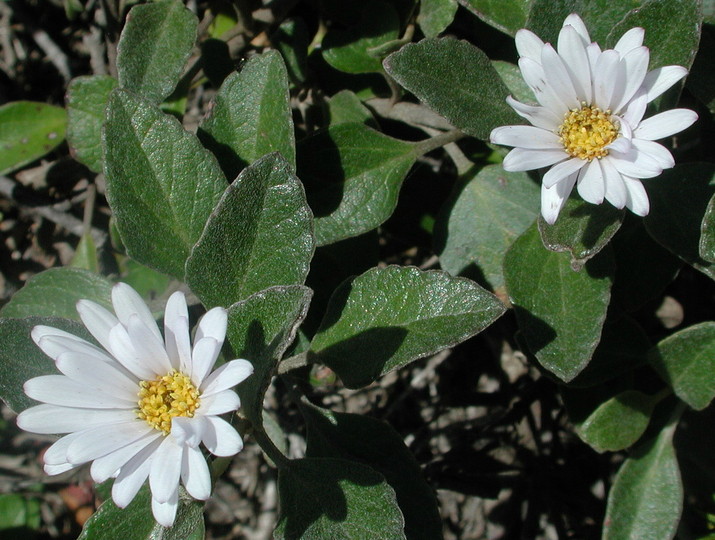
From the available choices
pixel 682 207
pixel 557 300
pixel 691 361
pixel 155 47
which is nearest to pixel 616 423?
pixel 691 361

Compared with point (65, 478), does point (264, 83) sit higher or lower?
higher

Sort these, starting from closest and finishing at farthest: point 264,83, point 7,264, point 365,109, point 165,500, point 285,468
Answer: point 165,500
point 285,468
point 264,83
point 365,109
point 7,264

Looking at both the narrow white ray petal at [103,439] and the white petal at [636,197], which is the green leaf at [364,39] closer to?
the white petal at [636,197]

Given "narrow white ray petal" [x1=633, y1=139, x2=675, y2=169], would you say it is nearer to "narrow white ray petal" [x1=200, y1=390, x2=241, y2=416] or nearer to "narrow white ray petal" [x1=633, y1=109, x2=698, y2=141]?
"narrow white ray petal" [x1=633, y1=109, x2=698, y2=141]

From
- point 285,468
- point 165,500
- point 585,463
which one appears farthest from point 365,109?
point 585,463

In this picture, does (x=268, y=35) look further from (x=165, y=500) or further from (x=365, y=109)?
(x=165, y=500)

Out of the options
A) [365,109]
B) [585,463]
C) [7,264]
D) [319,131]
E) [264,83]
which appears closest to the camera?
[264,83]

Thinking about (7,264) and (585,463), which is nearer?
(585,463)

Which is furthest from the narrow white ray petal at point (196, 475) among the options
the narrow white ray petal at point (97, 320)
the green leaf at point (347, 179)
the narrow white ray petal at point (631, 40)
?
the narrow white ray petal at point (631, 40)

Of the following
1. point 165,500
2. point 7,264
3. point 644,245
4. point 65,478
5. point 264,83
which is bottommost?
point 65,478
